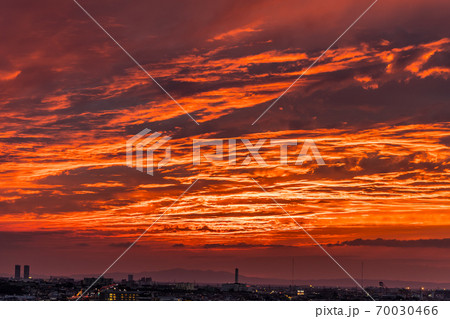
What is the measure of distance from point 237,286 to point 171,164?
17.3 meters

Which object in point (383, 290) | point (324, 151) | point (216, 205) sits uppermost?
point (324, 151)

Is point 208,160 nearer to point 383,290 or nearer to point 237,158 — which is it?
point 237,158

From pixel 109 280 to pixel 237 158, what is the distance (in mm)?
18764
